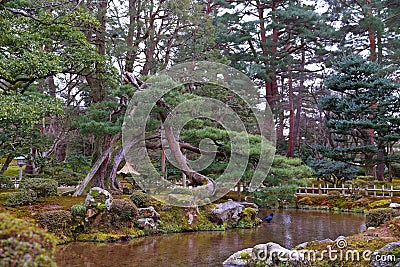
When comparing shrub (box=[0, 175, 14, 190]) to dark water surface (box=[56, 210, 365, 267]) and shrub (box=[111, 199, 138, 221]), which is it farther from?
dark water surface (box=[56, 210, 365, 267])

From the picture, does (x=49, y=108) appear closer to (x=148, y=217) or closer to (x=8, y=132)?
(x=148, y=217)

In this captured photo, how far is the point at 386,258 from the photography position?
485 centimetres

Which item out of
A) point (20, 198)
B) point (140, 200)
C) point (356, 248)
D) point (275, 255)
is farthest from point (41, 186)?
point (356, 248)

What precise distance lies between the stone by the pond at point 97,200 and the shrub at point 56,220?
531 millimetres

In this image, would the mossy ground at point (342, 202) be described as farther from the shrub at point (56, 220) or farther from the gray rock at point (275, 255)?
the shrub at point (56, 220)

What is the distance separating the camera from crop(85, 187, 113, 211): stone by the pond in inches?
336

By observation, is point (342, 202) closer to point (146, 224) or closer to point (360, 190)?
point (360, 190)

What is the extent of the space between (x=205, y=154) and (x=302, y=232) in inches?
135

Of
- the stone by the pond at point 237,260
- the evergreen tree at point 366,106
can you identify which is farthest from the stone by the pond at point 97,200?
the evergreen tree at point 366,106

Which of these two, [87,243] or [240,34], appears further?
[240,34]

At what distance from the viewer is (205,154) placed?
1098 cm

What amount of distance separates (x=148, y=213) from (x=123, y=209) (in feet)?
2.45

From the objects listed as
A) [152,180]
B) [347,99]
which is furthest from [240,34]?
[152,180]

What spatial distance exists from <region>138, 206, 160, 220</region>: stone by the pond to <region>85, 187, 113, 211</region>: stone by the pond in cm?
89
